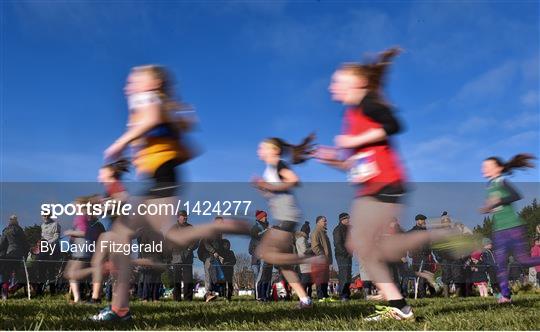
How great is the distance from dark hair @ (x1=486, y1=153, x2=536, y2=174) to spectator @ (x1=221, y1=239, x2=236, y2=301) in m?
7.46

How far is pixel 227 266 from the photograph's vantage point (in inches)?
540

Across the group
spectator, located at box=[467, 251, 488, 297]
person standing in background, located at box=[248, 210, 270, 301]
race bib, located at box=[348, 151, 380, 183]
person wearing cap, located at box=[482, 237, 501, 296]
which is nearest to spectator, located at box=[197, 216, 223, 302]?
person standing in background, located at box=[248, 210, 270, 301]

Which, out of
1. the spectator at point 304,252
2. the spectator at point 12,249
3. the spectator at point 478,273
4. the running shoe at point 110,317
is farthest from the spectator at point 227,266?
the running shoe at point 110,317

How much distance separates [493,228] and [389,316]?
4108 millimetres

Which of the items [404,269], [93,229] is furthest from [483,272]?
[93,229]

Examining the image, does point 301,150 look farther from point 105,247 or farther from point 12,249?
point 12,249

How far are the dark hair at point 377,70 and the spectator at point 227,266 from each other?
385 inches

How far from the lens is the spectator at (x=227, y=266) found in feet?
44.9

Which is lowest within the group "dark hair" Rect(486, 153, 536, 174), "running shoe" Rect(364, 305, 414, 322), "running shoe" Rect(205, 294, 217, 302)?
"running shoe" Rect(364, 305, 414, 322)

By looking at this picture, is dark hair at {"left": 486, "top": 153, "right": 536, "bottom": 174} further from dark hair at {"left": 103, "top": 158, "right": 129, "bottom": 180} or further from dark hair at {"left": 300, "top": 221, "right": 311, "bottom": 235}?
dark hair at {"left": 300, "top": 221, "right": 311, "bottom": 235}

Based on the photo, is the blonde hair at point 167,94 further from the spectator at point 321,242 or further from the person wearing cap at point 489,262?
the person wearing cap at point 489,262

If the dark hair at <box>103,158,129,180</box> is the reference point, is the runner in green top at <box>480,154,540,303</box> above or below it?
below

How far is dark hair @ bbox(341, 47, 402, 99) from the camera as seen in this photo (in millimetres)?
4488

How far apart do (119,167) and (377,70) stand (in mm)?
3485
